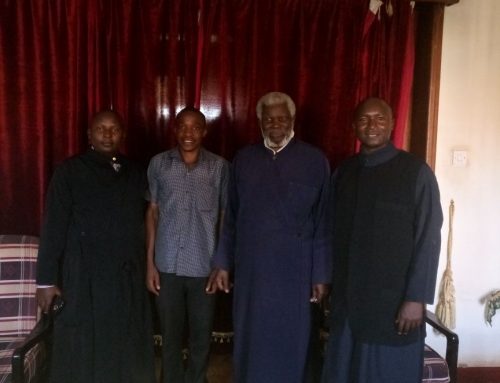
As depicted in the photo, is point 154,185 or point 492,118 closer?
point 154,185

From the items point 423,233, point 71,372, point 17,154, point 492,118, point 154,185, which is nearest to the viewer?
point 423,233

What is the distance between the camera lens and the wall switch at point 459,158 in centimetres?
237

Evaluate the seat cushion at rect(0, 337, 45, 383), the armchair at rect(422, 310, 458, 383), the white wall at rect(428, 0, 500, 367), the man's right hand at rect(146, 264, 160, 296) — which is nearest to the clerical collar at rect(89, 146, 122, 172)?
the man's right hand at rect(146, 264, 160, 296)

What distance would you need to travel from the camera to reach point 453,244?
244 cm

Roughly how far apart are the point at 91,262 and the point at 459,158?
1.88 metres

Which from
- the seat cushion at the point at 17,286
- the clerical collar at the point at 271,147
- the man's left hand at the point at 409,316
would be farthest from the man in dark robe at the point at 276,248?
the seat cushion at the point at 17,286

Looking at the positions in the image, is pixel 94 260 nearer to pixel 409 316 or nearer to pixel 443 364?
pixel 409 316

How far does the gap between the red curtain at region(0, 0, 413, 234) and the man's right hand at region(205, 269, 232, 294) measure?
68cm

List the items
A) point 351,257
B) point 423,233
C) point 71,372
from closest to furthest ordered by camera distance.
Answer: point 423,233, point 351,257, point 71,372

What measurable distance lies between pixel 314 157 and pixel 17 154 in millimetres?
1423

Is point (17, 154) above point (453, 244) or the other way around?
above

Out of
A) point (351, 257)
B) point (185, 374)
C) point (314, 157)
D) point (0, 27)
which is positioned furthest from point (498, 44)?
point (0, 27)

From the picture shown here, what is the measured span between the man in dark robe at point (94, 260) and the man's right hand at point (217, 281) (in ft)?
0.96

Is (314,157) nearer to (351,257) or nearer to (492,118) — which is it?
(351,257)
